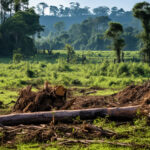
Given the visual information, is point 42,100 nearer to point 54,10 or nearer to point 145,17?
point 145,17

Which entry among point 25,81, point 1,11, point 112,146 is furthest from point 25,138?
point 1,11

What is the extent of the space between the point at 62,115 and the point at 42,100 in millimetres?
1531

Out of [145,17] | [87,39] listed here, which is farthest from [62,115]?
[87,39]

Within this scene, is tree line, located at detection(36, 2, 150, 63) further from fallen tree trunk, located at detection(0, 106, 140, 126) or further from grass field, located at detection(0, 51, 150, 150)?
fallen tree trunk, located at detection(0, 106, 140, 126)

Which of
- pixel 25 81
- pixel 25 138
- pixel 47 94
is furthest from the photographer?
pixel 25 81

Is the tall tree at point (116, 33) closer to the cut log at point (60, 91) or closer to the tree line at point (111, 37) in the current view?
the tree line at point (111, 37)

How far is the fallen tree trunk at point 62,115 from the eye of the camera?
7262mm

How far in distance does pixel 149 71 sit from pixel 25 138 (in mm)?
15849

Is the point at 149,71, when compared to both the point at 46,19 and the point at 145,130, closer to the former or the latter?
the point at 145,130

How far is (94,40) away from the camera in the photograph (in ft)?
236

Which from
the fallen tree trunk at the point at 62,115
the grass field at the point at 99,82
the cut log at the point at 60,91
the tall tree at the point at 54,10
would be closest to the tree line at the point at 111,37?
the grass field at the point at 99,82

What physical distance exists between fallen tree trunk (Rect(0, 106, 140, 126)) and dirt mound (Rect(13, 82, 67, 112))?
1035 mm

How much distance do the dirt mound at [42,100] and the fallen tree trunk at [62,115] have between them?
104 centimetres

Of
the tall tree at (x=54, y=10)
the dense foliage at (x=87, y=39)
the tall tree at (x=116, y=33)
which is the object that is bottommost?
the tall tree at (x=116, y=33)
